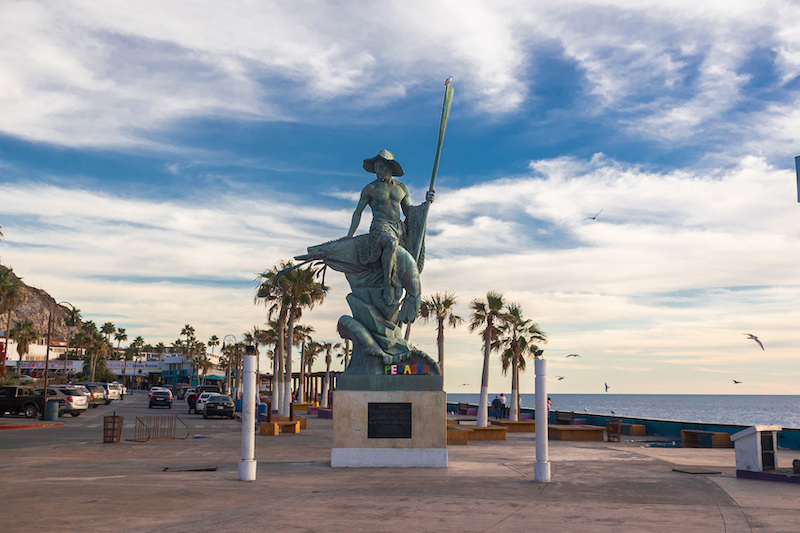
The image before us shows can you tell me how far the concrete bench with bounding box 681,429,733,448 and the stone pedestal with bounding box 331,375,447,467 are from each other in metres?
13.3

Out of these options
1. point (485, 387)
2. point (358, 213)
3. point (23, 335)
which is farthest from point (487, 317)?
point (23, 335)

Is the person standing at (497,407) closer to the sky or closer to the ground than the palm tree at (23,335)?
closer to the ground

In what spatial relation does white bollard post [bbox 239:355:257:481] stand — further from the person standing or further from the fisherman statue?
the person standing

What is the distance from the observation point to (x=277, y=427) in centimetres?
2592

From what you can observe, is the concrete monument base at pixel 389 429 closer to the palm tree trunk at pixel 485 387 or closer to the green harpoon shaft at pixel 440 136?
the green harpoon shaft at pixel 440 136

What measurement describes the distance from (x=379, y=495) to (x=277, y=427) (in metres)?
16.0

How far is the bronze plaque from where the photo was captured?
15023mm

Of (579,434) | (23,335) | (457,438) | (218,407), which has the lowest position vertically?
(579,434)

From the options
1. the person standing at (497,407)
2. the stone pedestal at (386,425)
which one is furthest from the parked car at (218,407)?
the stone pedestal at (386,425)

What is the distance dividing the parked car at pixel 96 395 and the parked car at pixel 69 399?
785 cm

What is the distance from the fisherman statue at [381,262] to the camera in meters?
16.3

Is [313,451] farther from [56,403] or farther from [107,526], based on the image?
[56,403]

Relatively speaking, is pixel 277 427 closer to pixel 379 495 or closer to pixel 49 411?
pixel 49 411

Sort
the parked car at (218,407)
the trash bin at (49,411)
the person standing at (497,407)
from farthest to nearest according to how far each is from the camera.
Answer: the person standing at (497,407)
the parked car at (218,407)
the trash bin at (49,411)
